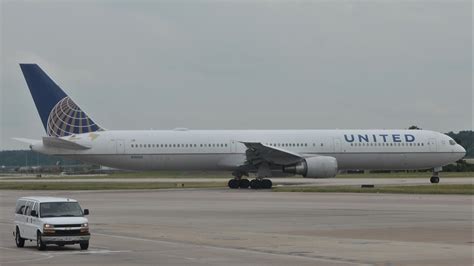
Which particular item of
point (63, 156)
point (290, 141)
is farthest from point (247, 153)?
point (63, 156)

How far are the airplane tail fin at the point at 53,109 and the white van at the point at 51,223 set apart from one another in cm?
3569

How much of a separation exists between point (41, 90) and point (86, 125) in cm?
369

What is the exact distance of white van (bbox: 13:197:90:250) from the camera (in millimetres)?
22781

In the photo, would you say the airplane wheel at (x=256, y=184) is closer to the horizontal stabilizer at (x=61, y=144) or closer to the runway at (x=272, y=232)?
the horizontal stabilizer at (x=61, y=144)

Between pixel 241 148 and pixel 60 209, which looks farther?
pixel 241 148

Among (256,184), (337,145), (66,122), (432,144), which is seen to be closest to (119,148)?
(66,122)

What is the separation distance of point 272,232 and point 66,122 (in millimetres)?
35146

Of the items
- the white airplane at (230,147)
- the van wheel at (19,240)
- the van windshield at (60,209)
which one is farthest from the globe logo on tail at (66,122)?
the van windshield at (60,209)

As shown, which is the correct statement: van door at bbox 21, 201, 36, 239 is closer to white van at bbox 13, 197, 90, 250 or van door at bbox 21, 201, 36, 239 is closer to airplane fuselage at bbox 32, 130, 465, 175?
white van at bbox 13, 197, 90, 250

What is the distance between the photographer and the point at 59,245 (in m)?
23.6

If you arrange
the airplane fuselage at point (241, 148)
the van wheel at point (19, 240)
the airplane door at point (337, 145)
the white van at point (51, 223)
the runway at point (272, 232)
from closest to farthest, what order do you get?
the runway at point (272, 232), the white van at point (51, 223), the van wheel at point (19, 240), the airplane fuselage at point (241, 148), the airplane door at point (337, 145)

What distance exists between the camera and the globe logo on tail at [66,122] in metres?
60.4

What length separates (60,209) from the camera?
947 inches

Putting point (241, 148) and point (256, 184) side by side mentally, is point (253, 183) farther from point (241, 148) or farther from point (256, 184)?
point (241, 148)
